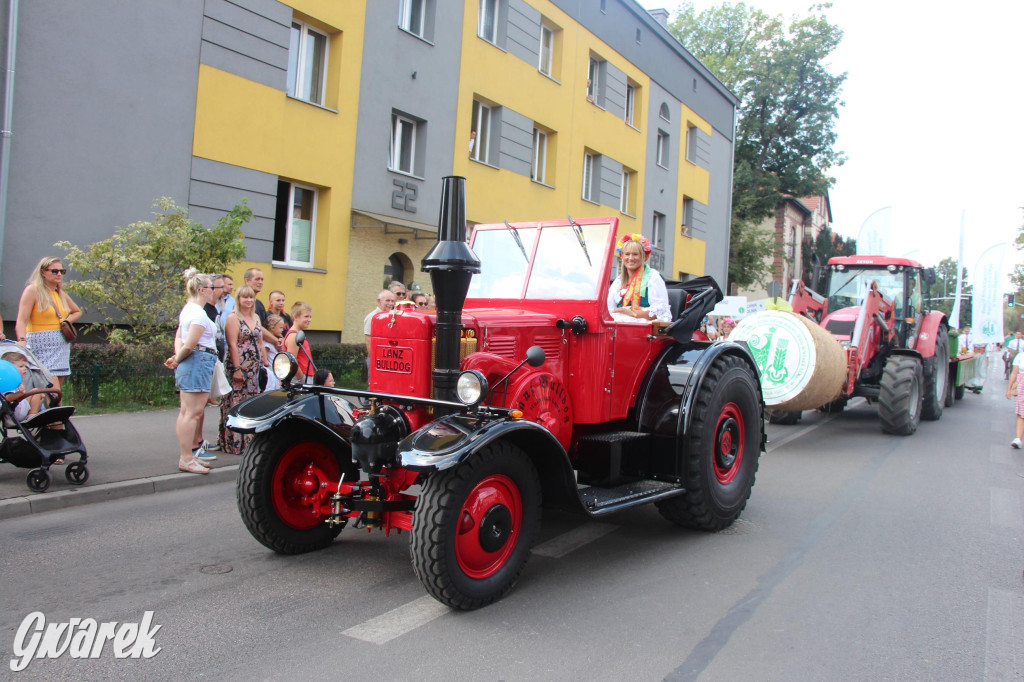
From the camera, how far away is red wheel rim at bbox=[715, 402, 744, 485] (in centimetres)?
559

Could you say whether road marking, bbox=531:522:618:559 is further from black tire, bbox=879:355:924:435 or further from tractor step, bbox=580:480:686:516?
black tire, bbox=879:355:924:435

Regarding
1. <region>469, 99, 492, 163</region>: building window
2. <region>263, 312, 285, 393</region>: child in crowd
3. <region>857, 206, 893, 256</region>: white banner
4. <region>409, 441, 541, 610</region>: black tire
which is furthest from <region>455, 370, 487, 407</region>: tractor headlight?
<region>469, 99, 492, 163</region>: building window

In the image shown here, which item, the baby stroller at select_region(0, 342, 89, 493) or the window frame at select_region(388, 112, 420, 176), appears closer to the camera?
the baby stroller at select_region(0, 342, 89, 493)

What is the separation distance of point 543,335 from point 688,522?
183 cm

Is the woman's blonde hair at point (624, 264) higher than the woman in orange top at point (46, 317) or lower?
higher

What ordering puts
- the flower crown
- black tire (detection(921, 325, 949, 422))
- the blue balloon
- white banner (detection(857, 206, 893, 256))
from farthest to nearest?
white banner (detection(857, 206, 893, 256)) < black tire (detection(921, 325, 949, 422)) < the blue balloon < the flower crown

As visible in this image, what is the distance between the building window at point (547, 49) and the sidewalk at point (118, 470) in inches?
562

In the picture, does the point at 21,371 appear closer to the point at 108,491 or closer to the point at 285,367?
the point at 108,491

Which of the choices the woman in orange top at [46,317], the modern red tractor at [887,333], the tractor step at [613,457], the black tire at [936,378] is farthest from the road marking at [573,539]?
the black tire at [936,378]

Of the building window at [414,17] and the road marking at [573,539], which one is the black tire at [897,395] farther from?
the building window at [414,17]

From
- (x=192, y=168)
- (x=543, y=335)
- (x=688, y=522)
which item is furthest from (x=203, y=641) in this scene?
(x=192, y=168)

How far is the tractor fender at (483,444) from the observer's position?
3.45 m

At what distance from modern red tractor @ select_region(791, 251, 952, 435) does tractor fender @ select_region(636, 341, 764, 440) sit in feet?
18.8

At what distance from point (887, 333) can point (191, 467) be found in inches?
404
